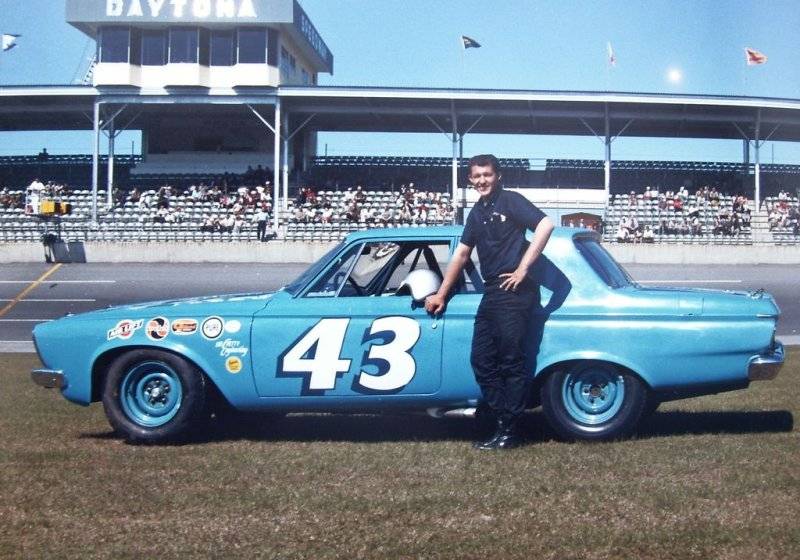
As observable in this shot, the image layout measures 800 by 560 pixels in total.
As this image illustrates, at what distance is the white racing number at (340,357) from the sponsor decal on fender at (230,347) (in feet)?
0.99

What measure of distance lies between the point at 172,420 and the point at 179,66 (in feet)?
94.4

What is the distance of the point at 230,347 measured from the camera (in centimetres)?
693

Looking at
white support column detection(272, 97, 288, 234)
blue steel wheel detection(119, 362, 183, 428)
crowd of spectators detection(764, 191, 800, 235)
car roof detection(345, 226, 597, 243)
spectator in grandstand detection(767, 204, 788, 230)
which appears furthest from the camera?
spectator in grandstand detection(767, 204, 788, 230)

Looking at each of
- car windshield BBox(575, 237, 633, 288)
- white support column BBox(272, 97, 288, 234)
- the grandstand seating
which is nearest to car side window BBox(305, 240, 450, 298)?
car windshield BBox(575, 237, 633, 288)

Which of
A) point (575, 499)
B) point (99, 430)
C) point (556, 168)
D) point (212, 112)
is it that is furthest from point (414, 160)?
point (575, 499)

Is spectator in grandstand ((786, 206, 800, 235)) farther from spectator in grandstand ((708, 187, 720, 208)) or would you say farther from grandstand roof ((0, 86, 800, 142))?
grandstand roof ((0, 86, 800, 142))

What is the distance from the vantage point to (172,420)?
22.9ft

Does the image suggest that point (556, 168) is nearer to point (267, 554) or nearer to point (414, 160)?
point (414, 160)

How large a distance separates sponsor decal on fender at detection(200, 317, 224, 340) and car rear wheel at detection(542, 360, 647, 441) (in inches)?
86.6

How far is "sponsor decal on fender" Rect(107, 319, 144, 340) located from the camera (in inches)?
276

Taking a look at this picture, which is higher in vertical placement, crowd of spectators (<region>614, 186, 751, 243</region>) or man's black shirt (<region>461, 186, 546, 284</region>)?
crowd of spectators (<region>614, 186, 751, 243</region>)

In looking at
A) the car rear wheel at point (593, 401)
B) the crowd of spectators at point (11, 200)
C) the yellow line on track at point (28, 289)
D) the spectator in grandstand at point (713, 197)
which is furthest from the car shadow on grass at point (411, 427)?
the crowd of spectators at point (11, 200)

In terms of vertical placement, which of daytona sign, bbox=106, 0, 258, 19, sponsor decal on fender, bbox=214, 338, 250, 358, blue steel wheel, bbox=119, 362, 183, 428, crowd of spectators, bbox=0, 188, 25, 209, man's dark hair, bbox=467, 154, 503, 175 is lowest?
blue steel wheel, bbox=119, 362, 183, 428

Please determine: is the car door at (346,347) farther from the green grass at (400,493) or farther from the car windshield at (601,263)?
the car windshield at (601,263)
